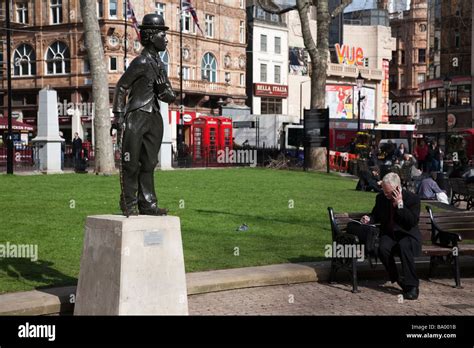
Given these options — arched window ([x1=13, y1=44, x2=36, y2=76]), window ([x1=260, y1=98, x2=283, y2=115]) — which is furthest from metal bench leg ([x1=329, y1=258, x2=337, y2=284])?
window ([x1=260, y1=98, x2=283, y2=115])

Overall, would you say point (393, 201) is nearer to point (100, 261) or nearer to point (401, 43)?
point (100, 261)

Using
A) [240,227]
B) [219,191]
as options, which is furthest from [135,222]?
[219,191]

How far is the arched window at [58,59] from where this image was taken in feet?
181

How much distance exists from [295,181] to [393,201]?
16596 mm

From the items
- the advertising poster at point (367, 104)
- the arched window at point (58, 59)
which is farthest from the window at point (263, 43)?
the arched window at point (58, 59)

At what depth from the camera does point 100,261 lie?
20.5ft

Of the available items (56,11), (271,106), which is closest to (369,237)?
(56,11)

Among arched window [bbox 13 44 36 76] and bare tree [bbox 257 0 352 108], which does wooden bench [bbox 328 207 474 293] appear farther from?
arched window [bbox 13 44 36 76]

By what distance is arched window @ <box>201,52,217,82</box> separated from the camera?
200 feet

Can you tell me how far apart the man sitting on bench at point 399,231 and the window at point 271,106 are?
61220 millimetres

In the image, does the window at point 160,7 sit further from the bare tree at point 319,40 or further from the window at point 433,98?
the bare tree at point 319,40

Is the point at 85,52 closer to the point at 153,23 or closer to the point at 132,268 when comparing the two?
the point at 153,23

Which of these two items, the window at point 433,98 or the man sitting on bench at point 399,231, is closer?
the man sitting on bench at point 399,231

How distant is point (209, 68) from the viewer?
6178cm
